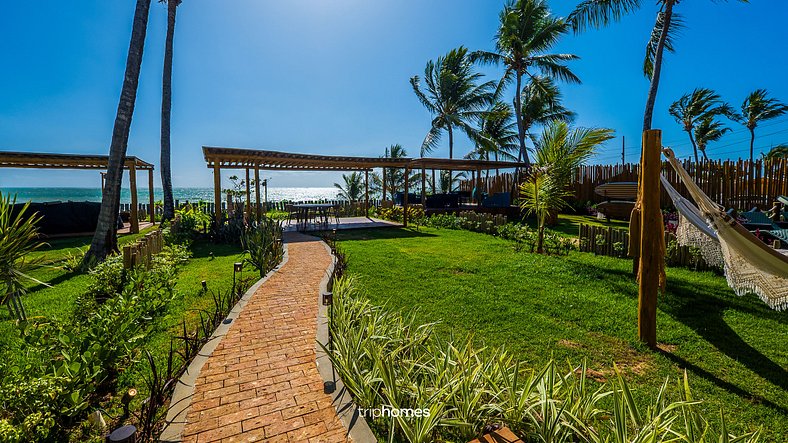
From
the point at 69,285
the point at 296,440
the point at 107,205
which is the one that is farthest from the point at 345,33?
the point at 296,440

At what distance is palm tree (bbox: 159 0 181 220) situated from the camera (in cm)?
1256

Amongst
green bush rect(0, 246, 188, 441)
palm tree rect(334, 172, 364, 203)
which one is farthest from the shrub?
palm tree rect(334, 172, 364, 203)

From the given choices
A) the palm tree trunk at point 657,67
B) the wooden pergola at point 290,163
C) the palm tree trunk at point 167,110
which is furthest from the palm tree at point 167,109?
the palm tree trunk at point 657,67

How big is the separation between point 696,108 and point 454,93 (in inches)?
812

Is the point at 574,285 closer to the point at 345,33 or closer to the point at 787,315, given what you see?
the point at 787,315

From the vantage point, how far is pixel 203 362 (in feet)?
10.5

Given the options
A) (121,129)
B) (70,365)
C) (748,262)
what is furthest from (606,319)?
(121,129)

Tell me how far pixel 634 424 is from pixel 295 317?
3.67m

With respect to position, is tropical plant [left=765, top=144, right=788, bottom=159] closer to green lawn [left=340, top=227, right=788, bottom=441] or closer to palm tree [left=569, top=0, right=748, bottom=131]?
palm tree [left=569, top=0, right=748, bottom=131]

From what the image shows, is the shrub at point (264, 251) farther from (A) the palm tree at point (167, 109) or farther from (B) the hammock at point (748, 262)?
(B) the hammock at point (748, 262)

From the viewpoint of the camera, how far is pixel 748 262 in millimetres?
3539

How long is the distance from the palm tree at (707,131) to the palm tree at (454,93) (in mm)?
19019

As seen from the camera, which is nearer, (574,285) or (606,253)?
(574,285)

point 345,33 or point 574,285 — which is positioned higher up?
point 345,33
